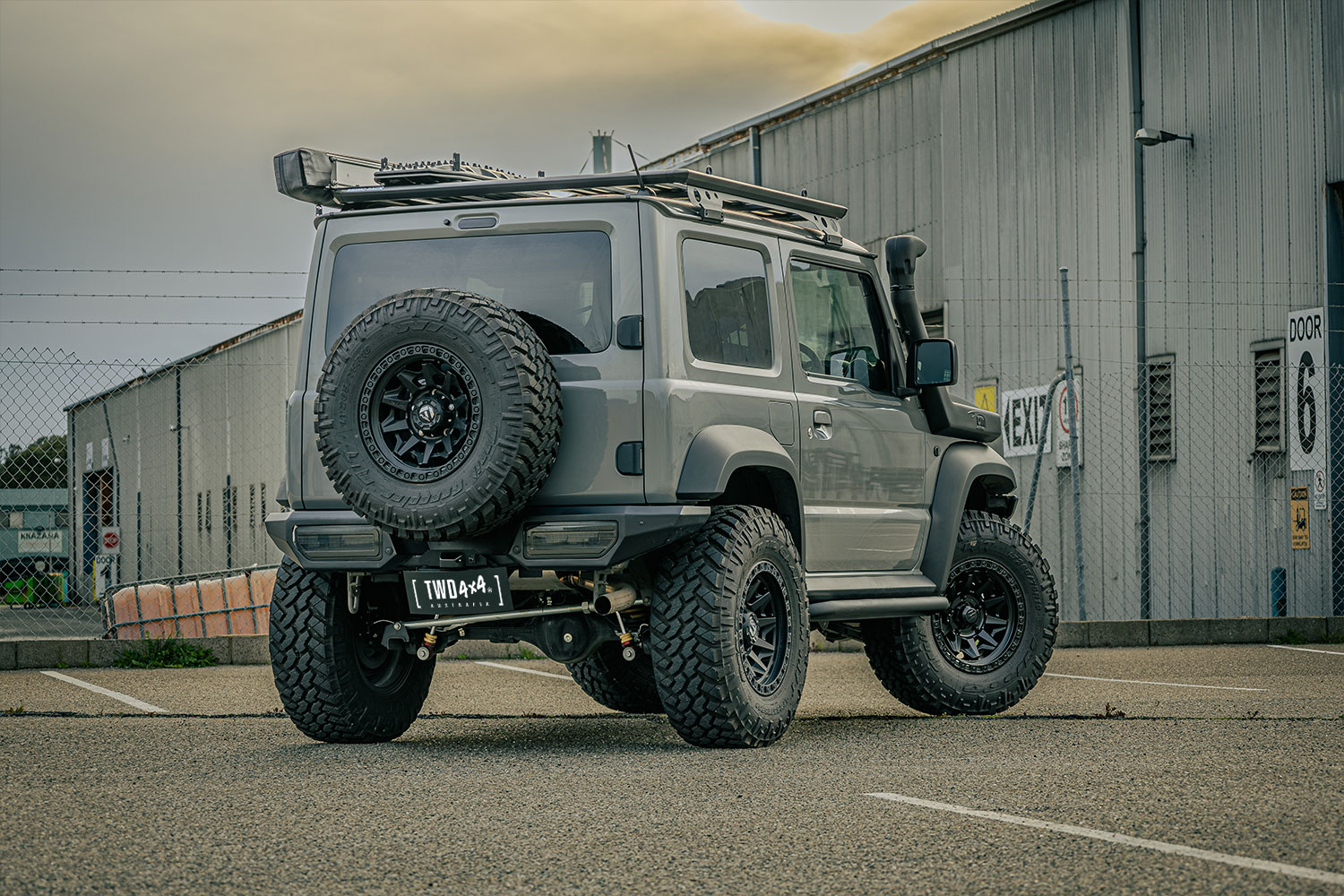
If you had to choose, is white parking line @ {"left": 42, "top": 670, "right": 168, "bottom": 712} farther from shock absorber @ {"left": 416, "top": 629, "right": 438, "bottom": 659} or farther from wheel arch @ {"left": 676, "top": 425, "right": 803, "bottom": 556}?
wheel arch @ {"left": 676, "top": 425, "right": 803, "bottom": 556}

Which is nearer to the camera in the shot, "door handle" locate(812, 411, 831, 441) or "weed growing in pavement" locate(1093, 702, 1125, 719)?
"door handle" locate(812, 411, 831, 441)

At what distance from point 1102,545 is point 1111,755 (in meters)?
12.4

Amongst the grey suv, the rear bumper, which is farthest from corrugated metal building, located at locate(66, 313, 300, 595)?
the rear bumper

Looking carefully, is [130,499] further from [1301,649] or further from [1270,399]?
[1270,399]

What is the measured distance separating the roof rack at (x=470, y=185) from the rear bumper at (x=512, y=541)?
1381mm

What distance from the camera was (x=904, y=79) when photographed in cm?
2169

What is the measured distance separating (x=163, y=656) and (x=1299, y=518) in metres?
10.9

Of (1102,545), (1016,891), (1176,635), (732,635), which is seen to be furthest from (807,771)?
(1102,545)

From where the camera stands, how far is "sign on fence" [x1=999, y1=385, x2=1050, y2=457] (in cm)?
1905

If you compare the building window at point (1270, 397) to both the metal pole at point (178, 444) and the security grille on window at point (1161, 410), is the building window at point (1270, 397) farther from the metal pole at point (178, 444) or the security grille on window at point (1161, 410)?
the metal pole at point (178, 444)

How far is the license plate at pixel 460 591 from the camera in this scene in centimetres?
632

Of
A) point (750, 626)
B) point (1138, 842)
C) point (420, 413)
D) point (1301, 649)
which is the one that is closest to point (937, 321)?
point (1301, 649)

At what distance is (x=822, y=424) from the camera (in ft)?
23.8

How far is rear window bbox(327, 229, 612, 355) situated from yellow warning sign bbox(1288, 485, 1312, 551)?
11416 millimetres
